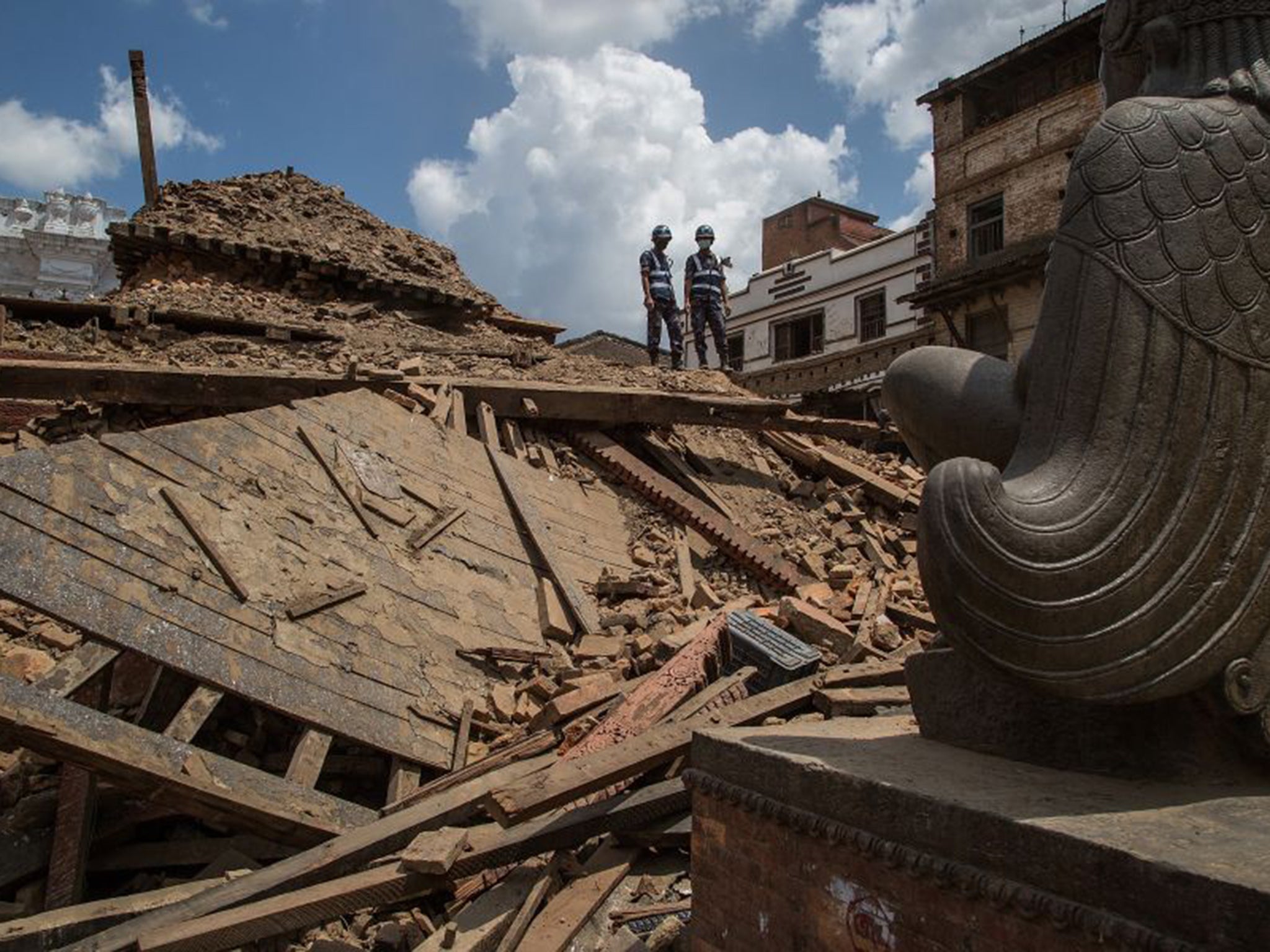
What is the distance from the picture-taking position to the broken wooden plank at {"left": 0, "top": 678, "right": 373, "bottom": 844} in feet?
12.8

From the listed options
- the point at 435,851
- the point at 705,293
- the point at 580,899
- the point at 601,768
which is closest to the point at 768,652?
the point at 601,768

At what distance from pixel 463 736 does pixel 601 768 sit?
1343 mm

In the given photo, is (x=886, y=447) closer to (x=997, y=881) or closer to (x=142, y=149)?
(x=997, y=881)

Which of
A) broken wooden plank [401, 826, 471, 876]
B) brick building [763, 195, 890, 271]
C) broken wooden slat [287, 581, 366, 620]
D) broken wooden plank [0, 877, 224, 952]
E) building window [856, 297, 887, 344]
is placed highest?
brick building [763, 195, 890, 271]

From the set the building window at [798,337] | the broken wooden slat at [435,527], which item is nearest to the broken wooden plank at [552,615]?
the broken wooden slat at [435,527]

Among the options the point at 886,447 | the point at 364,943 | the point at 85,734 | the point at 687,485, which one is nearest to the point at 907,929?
the point at 364,943

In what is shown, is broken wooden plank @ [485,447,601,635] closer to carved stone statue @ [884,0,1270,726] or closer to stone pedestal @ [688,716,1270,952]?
stone pedestal @ [688,716,1270,952]

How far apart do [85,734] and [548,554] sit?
3.73 m

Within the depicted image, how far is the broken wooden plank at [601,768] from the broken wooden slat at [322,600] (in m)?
1.72

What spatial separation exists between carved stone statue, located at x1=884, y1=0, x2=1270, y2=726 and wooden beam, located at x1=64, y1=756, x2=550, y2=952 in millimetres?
2649

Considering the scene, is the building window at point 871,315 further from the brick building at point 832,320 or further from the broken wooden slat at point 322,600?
the broken wooden slat at point 322,600

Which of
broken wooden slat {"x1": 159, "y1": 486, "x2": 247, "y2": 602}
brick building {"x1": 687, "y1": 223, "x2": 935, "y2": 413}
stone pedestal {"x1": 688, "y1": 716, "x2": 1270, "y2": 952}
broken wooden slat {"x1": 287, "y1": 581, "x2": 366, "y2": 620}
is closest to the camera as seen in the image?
stone pedestal {"x1": 688, "y1": 716, "x2": 1270, "y2": 952}

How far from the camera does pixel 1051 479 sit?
2537 mm

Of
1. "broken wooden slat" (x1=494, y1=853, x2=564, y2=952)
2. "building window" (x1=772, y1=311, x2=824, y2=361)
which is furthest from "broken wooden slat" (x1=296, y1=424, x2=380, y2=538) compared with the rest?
"building window" (x1=772, y1=311, x2=824, y2=361)
